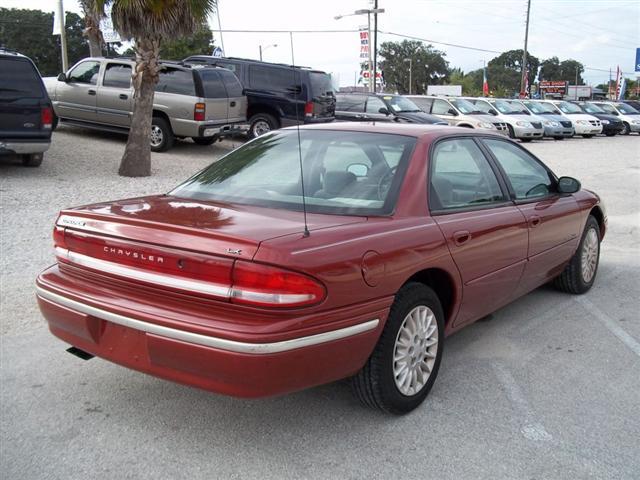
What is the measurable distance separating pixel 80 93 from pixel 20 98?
461cm

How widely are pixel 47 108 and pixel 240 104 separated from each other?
5178 millimetres

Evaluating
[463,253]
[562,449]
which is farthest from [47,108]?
[562,449]

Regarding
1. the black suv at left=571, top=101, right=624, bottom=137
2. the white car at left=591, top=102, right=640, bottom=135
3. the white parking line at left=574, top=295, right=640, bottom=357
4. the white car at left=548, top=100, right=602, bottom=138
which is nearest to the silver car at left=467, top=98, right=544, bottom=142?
the white car at left=548, top=100, right=602, bottom=138

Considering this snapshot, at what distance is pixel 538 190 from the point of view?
16.4 feet

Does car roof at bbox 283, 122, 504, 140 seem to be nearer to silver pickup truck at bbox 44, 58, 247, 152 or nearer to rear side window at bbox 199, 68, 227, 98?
silver pickup truck at bbox 44, 58, 247, 152

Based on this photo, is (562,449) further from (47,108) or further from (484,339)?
(47,108)

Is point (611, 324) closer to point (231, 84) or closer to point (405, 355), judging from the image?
point (405, 355)

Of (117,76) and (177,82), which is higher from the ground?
(117,76)

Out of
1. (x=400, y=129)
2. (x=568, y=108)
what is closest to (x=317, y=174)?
(x=400, y=129)

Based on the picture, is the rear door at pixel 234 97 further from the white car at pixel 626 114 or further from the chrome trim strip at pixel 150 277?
the white car at pixel 626 114

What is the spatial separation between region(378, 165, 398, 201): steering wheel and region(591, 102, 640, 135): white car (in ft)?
105

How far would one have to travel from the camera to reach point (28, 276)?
5938mm

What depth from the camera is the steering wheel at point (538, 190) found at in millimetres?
4870

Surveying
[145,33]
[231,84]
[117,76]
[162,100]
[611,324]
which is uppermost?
[145,33]
